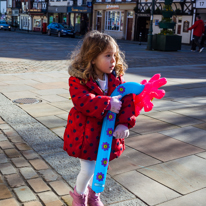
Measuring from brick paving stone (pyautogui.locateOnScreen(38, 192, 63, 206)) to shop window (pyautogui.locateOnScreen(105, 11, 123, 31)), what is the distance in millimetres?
35802

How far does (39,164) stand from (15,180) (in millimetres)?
411

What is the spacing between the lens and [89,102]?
7.38 feet

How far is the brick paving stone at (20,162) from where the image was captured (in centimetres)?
339

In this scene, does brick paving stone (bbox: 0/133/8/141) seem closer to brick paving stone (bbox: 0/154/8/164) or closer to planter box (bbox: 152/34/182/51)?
brick paving stone (bbox: 0/154/8/164)

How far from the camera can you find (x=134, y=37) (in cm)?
3472

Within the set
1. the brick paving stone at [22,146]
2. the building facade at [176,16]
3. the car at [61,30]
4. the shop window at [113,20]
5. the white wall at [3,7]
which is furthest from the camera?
the white wall at [3,7]

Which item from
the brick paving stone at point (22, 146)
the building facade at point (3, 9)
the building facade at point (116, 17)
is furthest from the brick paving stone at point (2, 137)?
the building facade at point (3, 9)

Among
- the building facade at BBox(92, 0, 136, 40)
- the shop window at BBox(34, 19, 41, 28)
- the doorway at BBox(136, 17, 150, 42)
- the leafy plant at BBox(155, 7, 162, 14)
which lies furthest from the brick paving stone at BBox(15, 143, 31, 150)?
the shop window at BBox(34, 19, 41, 28)

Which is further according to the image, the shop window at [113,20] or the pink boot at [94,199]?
the shop window at [113,20]

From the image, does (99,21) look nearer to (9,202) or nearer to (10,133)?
(10,133)

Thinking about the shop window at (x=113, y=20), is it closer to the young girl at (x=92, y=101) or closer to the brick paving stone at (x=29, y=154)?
the brick paving stone at (x=29, y=154)

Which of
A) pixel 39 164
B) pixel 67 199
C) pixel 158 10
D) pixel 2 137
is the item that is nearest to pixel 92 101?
pixel 67 199

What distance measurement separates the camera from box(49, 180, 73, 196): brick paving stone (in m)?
2.89

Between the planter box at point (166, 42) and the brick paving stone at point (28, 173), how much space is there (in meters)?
16.3
